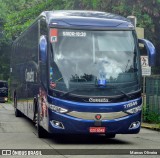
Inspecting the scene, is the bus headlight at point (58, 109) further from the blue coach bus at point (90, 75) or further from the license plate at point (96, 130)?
the license plate at point (96, 130)

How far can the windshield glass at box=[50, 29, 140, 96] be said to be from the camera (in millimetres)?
13727

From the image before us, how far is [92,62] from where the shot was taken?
13945 millimetres

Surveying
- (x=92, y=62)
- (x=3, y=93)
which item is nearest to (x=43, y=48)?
(x=92, y=62)

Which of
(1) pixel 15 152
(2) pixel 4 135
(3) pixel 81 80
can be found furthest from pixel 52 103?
(2) pixel 4 135

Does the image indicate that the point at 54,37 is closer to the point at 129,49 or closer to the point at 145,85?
the point at 129,49

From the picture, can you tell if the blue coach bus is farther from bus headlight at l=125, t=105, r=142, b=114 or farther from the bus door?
the bus door

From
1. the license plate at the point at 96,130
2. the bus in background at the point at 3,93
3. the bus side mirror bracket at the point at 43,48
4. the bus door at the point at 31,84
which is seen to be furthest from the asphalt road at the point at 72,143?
the bus in background at the point at 3,93

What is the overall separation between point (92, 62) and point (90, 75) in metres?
0.37

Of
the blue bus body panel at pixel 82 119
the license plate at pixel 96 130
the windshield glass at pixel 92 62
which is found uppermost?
the windshield glass at pixel 92 62

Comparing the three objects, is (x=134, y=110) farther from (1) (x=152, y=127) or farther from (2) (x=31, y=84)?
(1) (x=152, y=127)

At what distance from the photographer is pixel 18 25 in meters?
41.0

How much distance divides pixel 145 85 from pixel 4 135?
33.1 feet

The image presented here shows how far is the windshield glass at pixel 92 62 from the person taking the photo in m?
13.7

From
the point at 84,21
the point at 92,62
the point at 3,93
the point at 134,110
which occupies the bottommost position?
the point at 3,93
